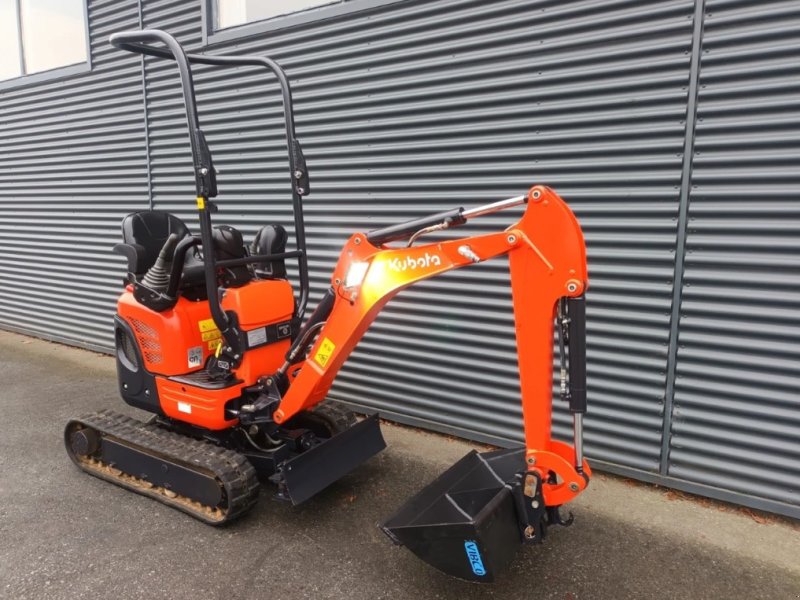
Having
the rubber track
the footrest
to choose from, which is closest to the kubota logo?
the footrest

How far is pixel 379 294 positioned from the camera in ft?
9.31

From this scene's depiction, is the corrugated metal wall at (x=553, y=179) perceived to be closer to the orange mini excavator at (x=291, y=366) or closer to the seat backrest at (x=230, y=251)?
the orange mini excavator at (x=291, y=366)

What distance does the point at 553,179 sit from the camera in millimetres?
3783

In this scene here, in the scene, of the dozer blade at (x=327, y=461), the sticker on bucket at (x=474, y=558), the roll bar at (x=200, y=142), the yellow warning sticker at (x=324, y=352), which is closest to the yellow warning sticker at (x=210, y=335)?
the roll bar at (x=200, y=142)

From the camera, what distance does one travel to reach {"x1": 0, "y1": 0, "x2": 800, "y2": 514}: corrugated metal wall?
3270 millimetres

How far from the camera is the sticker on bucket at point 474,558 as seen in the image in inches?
91.7

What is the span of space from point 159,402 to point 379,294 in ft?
5.73

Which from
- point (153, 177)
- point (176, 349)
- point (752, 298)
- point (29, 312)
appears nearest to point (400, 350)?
point (176, 349)

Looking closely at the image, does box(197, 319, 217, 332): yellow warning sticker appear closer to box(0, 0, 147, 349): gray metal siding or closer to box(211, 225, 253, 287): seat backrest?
box(211, 225, 253, 287): seat backrest

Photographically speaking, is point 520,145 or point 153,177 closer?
point 520,145

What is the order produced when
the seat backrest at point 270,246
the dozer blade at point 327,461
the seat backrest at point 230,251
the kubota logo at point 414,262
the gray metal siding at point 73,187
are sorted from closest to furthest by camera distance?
1. the kubota logo at point 414,262
2. the dozer blade at point 327,461
3. the seat backrest at point 230,251
4. the seat backrest at point 270,246
5. the gray metal siding at point 73,187

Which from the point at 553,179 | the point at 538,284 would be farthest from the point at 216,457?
the point at 553,179

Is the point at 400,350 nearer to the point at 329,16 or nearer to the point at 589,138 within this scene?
the point at 589,138

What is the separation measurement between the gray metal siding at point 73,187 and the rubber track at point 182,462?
3216 mm
